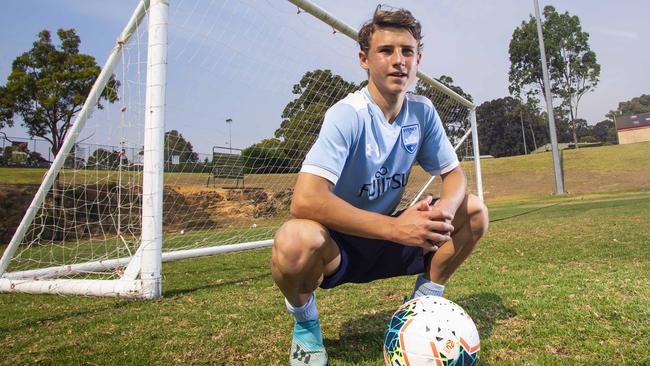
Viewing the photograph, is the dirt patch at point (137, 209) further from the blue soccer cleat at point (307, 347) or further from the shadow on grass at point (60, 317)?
the blue soccer cleat at point (307, 347)

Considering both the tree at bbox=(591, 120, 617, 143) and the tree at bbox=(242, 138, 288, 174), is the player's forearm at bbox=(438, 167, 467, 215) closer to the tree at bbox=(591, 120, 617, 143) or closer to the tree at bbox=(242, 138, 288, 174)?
the tree at bbox=(242, 138, 288, 174)

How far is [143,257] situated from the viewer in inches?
160

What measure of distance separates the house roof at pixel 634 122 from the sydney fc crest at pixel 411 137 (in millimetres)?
67502

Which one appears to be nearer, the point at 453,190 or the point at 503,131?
→ the point at 453,190

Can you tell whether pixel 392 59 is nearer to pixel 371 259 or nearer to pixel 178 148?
pixel 371 259

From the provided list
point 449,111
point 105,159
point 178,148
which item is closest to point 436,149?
point 178,148

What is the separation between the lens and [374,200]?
2.43 metres

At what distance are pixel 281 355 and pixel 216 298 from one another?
73.0 inches

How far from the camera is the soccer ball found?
5.75 ft

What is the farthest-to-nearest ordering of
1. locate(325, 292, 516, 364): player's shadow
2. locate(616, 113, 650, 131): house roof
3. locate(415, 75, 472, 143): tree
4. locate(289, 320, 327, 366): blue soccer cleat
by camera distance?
locate(616, 113, 650, 131): house roof → locate(415, 75, 472, 143): tree → locate(325, 292, 516, 364): player's shadow → locate(289, 320, 327, 366): blue soccer cleat

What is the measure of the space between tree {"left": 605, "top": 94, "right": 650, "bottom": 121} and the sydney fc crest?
10088 cm

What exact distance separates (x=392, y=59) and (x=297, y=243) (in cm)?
101

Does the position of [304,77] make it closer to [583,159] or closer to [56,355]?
[56,355]

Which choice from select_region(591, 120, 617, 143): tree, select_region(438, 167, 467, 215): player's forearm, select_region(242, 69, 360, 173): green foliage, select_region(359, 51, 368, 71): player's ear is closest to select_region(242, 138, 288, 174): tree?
select_region(242, 69, 360, 173): green foliage
